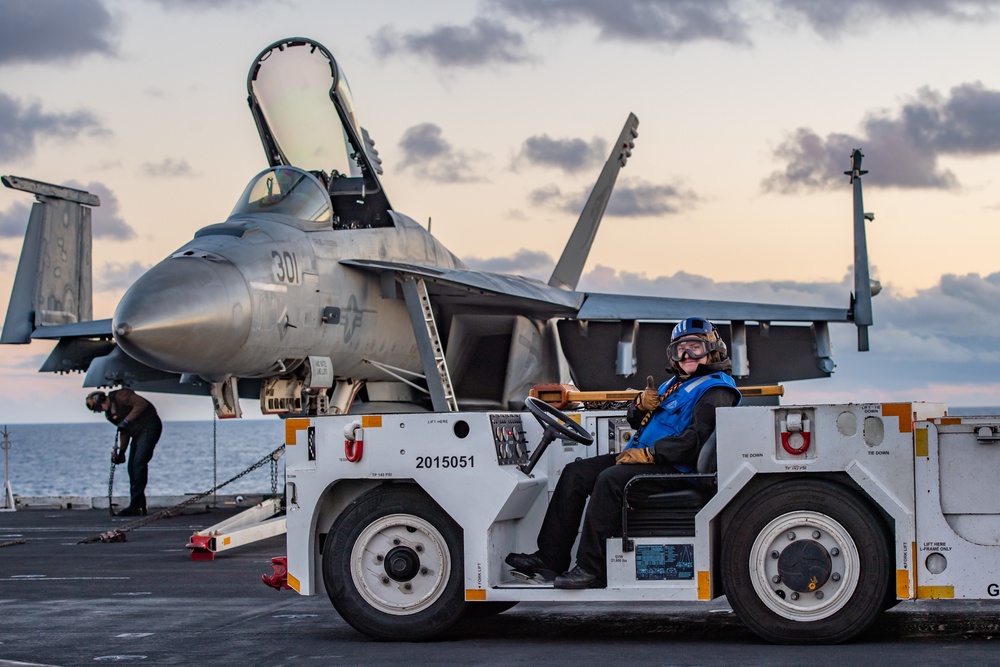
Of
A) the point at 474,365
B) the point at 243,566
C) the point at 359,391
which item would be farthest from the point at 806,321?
the point at 243,566

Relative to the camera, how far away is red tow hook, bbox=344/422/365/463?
7.03m

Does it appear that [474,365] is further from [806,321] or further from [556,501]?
[556,501]

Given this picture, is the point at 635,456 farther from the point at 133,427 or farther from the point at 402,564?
the point at 133,427

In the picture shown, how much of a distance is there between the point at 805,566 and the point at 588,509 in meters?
1.10

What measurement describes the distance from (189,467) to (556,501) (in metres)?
80.0

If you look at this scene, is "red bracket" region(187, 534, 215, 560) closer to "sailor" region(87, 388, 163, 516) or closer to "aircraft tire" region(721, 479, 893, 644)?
"sailor" region(87, 388, 163, 516)

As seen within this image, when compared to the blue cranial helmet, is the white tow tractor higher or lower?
lower

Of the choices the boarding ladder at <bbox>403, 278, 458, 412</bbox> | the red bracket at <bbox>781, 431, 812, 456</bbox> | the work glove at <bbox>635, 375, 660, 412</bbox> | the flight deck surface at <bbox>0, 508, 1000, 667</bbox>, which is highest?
the boarding ladder at <bbox>403, 278, 458, 412</bbox>

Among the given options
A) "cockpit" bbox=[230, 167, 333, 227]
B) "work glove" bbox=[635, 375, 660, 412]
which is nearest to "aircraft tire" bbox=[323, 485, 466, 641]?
"work glove" bbox=[635, 375, 660, 412]

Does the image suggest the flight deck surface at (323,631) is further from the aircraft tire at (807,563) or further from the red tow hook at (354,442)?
the red tow hook at (354,442)

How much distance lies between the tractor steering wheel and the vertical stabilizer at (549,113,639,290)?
14.7 metres

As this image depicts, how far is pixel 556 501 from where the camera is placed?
6797 mm

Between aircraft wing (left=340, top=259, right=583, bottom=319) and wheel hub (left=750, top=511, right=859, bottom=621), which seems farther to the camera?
aircraft wing (left=340, top=259, right=583, bottom=319)

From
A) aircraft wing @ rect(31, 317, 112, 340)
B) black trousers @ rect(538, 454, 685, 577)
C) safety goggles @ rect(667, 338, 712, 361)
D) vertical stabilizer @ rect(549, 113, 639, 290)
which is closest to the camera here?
black trousers @ rect(538, 454, 685, 577)
